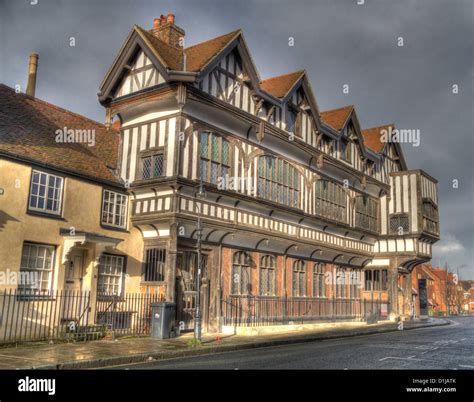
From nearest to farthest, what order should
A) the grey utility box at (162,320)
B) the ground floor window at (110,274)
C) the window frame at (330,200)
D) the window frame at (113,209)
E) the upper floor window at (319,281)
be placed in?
the grey utility box at (162,320) → the ground floor window at (110,274) → the window frame at (113,209) → the window frame at (330,200) → the upper floor window at (319,281)

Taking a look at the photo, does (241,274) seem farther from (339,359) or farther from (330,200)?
(339,359)


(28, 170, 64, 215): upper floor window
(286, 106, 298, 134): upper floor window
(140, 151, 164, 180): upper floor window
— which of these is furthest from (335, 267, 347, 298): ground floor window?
(28, 170, 64, 215): upper floor window

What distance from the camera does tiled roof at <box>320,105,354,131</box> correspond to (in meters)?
28.9

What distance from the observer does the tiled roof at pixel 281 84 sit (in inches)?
934

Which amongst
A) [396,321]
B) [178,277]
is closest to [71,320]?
[178,277]

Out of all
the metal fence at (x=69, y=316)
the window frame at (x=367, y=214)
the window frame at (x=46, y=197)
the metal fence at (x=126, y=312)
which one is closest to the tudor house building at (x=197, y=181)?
the window frame at (x=46, y=197)

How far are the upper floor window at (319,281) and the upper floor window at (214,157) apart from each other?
31.6ft

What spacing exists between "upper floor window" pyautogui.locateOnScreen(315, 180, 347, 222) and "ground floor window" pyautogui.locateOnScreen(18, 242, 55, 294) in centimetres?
1459

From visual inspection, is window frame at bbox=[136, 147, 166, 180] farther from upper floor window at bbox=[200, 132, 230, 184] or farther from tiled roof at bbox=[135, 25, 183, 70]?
tiled roof at bbox=[135, 25, 183, 70]

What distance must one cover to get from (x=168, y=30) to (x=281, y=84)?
20.0 ft

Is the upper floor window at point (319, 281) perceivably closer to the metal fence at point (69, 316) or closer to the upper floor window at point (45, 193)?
the metal fence at point (69, 316)

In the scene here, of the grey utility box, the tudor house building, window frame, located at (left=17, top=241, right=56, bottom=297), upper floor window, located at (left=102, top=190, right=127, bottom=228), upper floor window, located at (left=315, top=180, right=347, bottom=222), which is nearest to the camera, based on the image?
window frame, located at (left=17, top=241, right=56, bottom=297)
